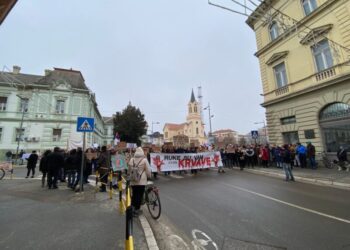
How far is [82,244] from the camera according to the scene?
380 centimetres

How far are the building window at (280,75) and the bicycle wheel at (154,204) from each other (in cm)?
1770

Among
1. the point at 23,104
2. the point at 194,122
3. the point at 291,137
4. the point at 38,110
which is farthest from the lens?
the point at 194,122

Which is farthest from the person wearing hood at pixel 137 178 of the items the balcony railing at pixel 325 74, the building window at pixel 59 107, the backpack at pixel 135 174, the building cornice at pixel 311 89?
the building window at pixel 59 107

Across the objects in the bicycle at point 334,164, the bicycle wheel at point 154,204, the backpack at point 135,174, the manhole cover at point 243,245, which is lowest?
the manhole cover at point 243,245

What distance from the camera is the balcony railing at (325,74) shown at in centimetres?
1395

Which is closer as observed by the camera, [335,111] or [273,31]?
[335,111]

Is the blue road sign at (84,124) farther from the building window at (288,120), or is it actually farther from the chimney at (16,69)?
the chimney at (16,69)

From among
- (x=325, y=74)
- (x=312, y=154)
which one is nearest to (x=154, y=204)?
(x=312, y=154)

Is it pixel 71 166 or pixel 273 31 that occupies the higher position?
pixel 273 31

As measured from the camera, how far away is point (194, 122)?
100125mm

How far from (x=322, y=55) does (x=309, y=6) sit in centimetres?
459

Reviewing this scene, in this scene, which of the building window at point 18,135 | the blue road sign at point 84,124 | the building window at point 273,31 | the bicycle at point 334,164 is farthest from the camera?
the building window at point 18,135

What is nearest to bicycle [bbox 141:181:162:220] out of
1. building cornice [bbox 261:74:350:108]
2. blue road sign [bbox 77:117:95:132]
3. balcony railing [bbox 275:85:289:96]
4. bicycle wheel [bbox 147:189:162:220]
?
bicycle wheel [bbox 147:189:162:220]

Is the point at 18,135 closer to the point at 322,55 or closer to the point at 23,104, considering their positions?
the point at 23,104
